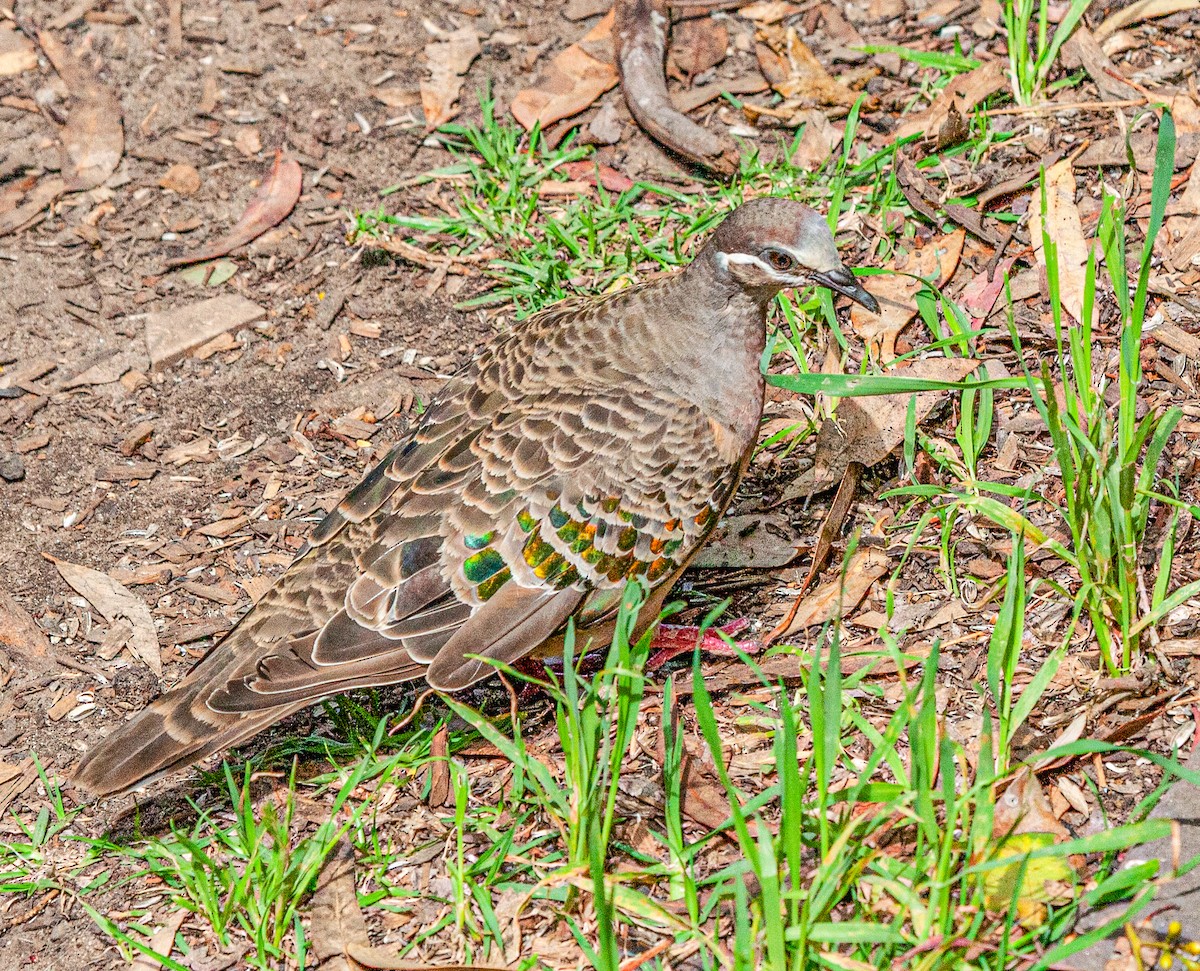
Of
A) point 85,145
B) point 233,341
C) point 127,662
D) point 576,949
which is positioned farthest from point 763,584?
point 85,145

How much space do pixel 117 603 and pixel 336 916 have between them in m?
1.91

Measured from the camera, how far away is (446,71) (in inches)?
293

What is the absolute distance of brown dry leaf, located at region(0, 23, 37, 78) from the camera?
25.1 feet

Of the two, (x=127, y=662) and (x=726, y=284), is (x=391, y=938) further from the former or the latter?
(x=726, y=284)

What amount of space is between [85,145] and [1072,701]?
5.74m

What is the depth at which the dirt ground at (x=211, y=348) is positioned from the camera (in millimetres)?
5223

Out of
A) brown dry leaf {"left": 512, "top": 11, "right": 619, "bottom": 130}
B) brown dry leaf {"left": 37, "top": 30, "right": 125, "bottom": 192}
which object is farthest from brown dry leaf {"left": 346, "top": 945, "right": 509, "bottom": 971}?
brown dry leaf {"left": 37, "top": 30, "right": 125, "bottom": 192}

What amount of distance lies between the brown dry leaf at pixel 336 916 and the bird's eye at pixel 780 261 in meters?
2.32

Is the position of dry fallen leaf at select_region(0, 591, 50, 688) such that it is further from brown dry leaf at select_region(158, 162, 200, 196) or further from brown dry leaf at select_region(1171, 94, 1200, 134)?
brown dry leaf at select_region(1171, 94, 1200, 134)

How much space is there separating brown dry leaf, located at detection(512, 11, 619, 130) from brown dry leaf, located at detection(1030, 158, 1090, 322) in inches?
95.2

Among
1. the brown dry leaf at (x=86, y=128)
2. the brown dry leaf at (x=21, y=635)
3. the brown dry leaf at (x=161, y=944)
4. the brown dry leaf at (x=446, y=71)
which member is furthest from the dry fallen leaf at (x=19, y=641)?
the brown dry leaf at (x=446, y=71)

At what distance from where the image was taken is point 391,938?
156 inches

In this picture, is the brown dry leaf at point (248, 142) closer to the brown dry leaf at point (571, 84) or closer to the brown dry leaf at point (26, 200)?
the brown dry leaf at point (26, 200)

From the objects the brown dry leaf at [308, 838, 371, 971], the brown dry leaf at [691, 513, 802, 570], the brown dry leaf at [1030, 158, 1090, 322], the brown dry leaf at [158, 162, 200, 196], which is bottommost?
the brown dry leaf at [308, 838, 371, 971]
